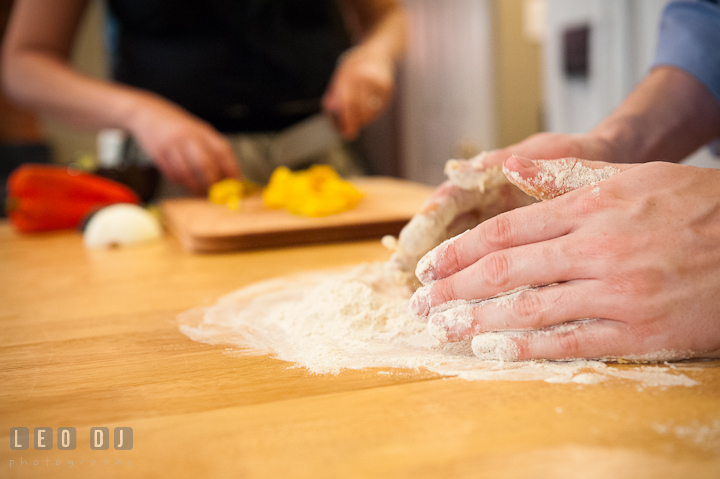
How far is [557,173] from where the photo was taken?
0.60 metres

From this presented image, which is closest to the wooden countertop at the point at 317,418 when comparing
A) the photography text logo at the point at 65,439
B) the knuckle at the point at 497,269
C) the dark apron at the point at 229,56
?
the photography text logo at the point at 65,439

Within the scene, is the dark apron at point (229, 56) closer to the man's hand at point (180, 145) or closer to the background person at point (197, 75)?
the background person at point (197, 75)

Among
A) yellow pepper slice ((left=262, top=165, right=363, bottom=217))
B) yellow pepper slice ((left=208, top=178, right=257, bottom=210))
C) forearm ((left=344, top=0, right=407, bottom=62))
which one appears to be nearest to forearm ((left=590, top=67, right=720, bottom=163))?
yellow pepper slice ((left=262, top=165, right=363, bottom=217))

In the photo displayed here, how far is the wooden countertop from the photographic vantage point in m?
0.38

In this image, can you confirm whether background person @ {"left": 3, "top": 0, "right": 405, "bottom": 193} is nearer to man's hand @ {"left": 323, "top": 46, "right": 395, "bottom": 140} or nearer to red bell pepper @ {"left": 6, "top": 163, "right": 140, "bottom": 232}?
man's hand @ {"left": 323, "top": 46, "right": 395, "bottom": 140}

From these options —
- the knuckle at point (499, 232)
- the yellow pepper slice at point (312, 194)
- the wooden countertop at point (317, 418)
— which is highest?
the yellow pepper slice at point (312, 194)

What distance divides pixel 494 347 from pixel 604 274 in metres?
0.13

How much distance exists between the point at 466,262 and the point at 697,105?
22.6 inches

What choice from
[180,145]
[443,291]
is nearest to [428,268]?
[443,291]

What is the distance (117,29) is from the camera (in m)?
1.87

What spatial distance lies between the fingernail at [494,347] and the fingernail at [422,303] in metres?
0.07

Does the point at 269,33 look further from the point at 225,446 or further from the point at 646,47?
the point at 225,446

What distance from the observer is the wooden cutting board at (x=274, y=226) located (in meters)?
1.20

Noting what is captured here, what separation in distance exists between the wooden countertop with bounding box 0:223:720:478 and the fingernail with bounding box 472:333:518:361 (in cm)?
6
